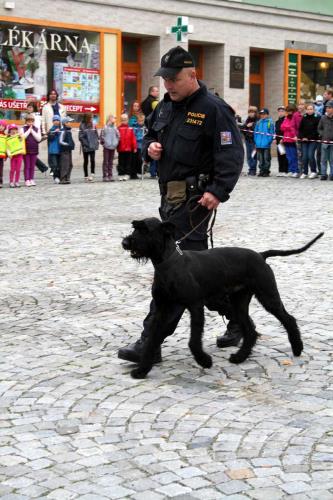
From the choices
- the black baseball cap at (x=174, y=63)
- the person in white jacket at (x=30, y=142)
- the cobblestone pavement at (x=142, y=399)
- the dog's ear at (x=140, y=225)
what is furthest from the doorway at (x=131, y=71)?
the dog's ear at (x=140, y=225)

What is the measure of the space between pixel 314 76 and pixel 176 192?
96.6 ft

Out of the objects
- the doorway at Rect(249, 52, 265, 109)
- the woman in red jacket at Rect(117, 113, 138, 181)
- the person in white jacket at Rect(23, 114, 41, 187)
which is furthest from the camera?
the doorway at Rect(249, 52, 265, 109)

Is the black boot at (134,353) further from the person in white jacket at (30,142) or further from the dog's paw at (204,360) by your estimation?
the person in white jacket at (30,142)

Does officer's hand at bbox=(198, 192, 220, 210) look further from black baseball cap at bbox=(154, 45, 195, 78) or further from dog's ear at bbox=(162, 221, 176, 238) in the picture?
black baseball cap at bbox=(154, 45, 195, 78)

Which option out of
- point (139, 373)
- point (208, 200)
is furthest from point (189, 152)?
point (139, 373)

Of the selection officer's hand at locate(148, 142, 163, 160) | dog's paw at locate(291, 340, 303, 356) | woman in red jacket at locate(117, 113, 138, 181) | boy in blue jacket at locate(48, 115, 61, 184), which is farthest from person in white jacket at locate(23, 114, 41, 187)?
dog's paw at locate(291, 340, 303, 356)

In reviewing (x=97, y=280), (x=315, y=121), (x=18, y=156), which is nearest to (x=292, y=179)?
(x=315, y=121)

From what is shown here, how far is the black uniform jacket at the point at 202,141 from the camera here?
5574 mm

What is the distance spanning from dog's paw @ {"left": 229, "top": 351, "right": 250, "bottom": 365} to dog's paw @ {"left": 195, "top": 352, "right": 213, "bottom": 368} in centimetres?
23

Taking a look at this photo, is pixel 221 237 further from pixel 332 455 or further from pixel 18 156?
pixel 18 156

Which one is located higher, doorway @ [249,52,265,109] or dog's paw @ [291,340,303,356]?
doorway @ [249,52,265,109]

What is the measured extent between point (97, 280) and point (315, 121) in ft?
46.0

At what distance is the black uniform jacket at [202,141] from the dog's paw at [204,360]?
1.00 meters

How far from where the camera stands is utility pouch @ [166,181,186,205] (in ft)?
18.8
